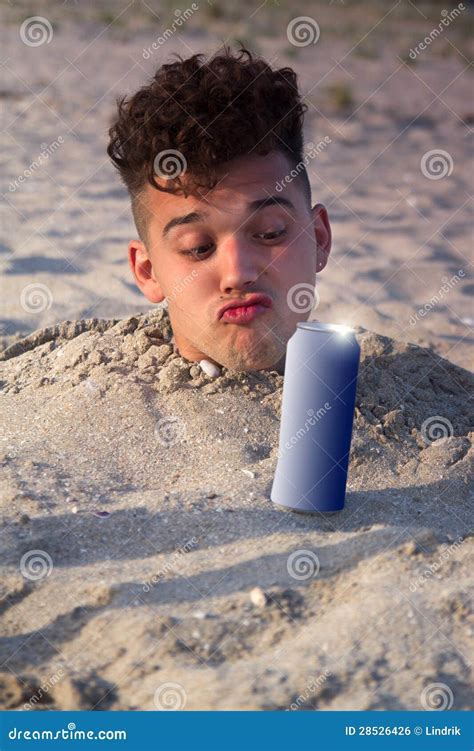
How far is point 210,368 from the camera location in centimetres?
357

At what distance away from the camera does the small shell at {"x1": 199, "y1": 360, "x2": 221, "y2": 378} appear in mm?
3562

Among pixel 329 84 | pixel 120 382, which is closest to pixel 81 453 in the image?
pixel 120 382
